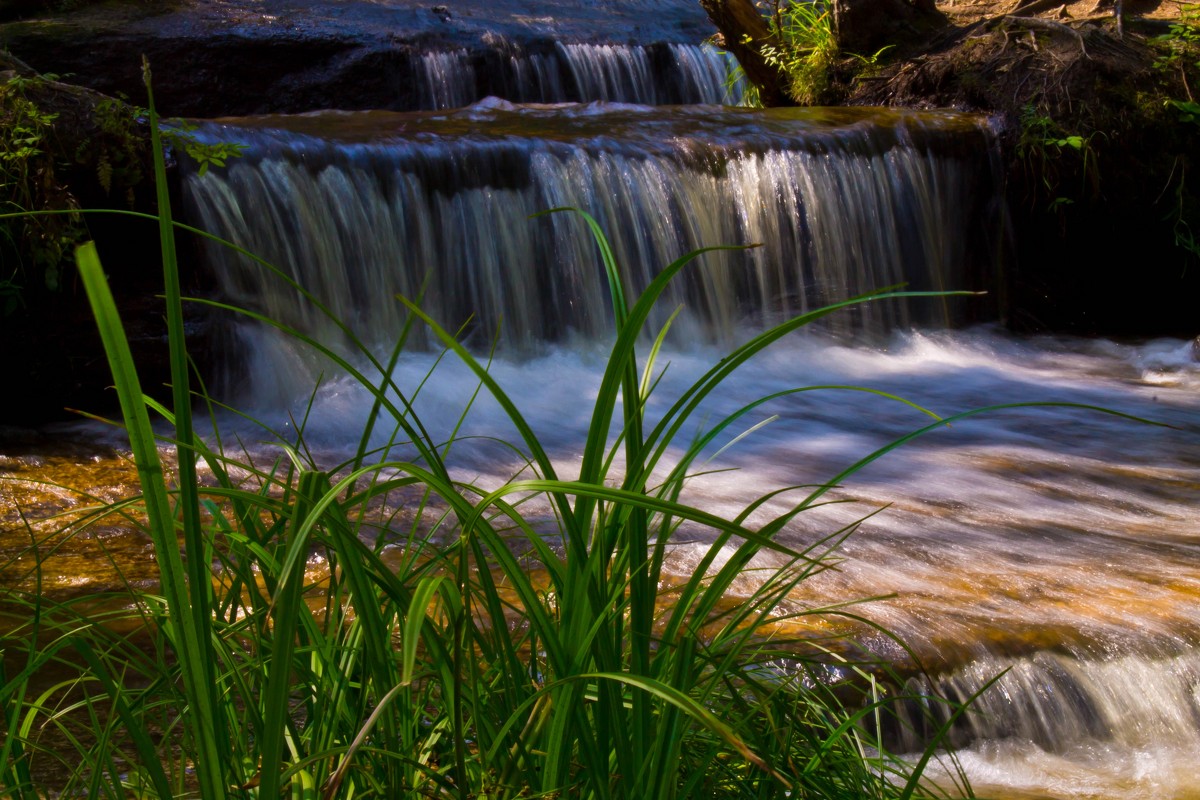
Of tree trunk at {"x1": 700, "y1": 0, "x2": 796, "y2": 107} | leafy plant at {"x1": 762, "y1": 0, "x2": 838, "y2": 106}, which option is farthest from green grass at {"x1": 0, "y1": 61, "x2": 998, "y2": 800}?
tree trunk at {"x1": 700, "y1": 0, "x2": 796, "y2": 107}

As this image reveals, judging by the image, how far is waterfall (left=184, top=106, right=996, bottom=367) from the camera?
6.42 metres

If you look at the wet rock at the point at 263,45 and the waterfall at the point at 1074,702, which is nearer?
the waterfall at the point at 1074,702

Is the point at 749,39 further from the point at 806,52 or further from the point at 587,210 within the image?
the point at 587,210

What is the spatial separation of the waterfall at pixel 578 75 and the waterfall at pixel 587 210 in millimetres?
2268

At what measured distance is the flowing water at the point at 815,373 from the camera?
2.79 meters

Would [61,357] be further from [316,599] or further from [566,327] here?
[316,599]

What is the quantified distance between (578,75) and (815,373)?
4.98m

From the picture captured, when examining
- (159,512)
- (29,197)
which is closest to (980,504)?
(159,512)

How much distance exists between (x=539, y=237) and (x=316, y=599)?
14.1 feet

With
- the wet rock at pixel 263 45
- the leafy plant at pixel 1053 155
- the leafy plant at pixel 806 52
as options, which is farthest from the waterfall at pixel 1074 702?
the wet rock at pixel 263 45

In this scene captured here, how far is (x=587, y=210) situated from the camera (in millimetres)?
7305

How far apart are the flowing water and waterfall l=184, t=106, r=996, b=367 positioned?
0.02 metres

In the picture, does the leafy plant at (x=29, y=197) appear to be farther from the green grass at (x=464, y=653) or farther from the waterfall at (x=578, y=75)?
the waterfall at (x=578, y=75)

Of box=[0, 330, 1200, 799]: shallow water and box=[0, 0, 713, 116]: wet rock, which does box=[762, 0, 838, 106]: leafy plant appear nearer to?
box=[0, 0, 713, 116]: wet rock
